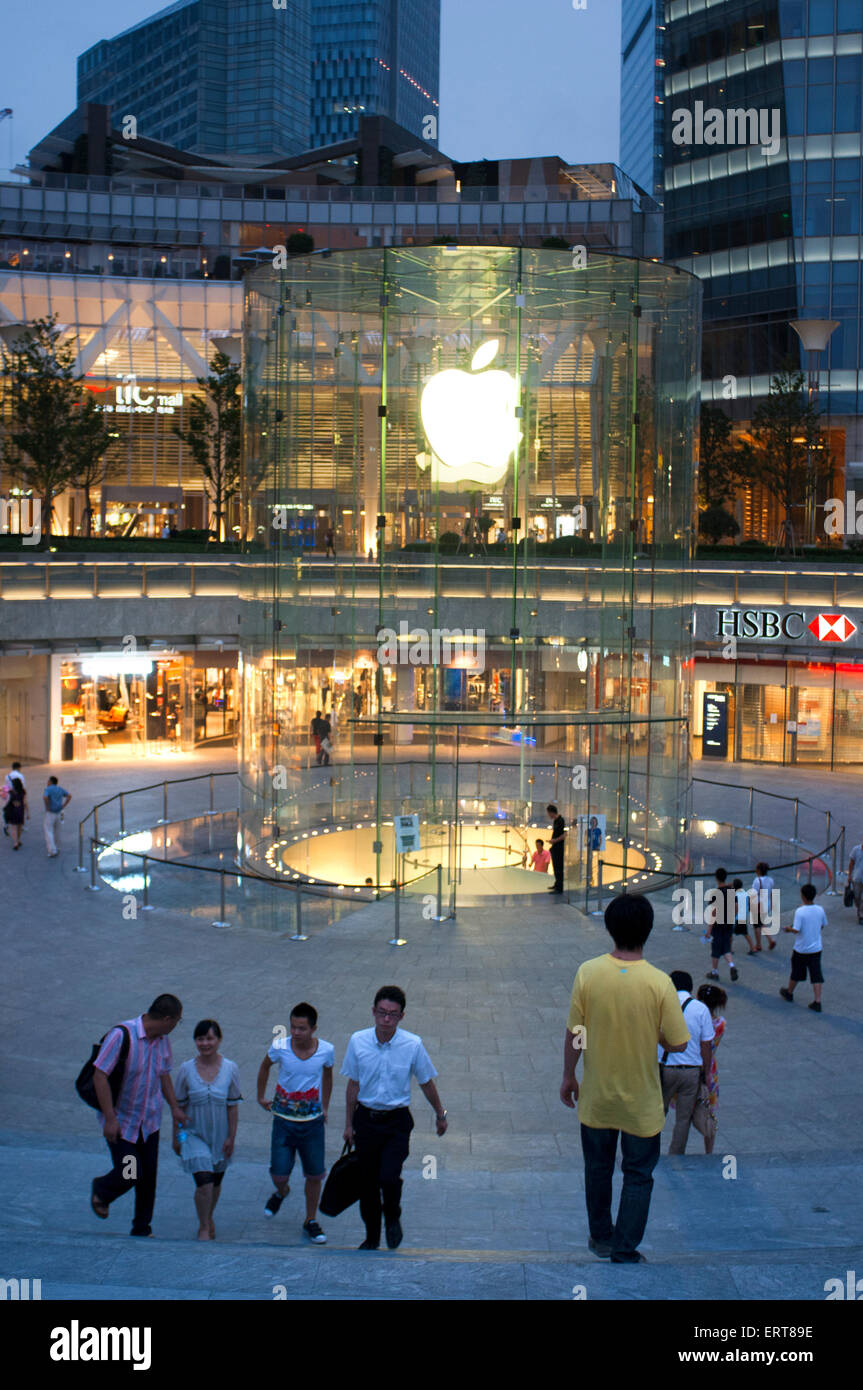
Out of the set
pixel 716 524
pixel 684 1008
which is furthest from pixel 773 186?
pixel 684 1008

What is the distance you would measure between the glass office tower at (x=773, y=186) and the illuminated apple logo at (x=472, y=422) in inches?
1737

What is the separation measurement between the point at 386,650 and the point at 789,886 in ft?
22.2

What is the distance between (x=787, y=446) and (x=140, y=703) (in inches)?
1065

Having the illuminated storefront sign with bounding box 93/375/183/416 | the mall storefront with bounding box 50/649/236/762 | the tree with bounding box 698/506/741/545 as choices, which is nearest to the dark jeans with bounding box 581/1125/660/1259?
the mall storefront with bounding box 50/649/236/762

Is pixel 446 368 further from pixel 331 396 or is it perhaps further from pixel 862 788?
pixel 862 788

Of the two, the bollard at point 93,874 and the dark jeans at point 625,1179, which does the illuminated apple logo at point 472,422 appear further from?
the dark jeans at point 625,1179

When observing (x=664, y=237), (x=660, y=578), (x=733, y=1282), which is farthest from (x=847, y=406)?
(x=733, y=1282)

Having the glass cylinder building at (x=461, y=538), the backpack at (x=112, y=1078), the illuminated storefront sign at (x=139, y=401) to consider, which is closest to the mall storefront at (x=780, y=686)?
the glass cylinder building at (x=461, y=538)

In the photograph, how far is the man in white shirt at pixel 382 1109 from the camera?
22.9ft

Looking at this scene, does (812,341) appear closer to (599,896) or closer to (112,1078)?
(599,896)

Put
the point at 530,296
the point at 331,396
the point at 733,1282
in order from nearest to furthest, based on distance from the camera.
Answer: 1. the point at 733,1282
2. the point at 530,296
3. the point at 331,396

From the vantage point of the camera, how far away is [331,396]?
2044 centimetres

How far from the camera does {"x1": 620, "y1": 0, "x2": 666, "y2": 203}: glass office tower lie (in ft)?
485

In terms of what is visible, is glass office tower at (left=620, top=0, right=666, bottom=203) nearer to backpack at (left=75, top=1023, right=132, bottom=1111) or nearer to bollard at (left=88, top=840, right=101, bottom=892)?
bollard at (left=88, top=840, right=101, bottom=892)
